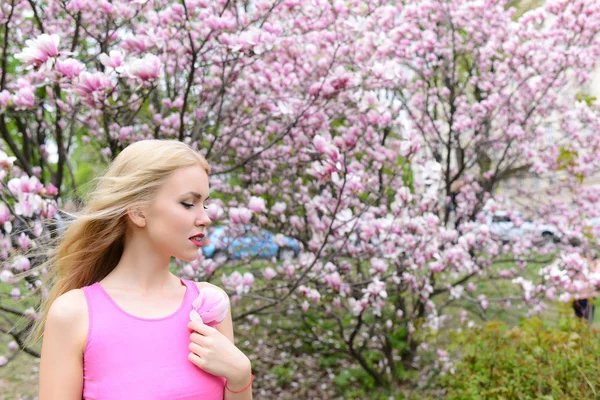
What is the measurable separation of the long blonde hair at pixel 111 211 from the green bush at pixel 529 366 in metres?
2.35

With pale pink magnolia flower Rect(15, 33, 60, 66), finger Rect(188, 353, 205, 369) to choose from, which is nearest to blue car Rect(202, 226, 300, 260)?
pale pink magnolia flower Rect(15, 33, 60, 66)

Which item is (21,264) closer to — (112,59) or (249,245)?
(112,59)

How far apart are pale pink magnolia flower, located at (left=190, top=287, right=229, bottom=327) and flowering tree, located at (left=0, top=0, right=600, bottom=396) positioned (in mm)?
1014

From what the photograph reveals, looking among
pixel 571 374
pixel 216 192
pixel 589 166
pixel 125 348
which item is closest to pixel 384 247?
pixel 571 374

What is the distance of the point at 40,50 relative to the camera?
2258 mm

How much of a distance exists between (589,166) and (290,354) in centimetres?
437

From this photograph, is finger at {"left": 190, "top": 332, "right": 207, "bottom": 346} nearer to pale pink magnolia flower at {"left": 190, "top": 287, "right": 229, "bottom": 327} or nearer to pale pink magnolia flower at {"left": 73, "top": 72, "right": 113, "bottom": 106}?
pale pink magnolia flower at {"left": 190, "top": 287, "right": 229, "bottom": 327}

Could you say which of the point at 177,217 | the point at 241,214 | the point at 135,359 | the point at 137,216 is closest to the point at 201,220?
the point at 177,217

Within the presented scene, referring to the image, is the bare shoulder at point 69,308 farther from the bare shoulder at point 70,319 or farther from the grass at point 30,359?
the grass at point 30,359

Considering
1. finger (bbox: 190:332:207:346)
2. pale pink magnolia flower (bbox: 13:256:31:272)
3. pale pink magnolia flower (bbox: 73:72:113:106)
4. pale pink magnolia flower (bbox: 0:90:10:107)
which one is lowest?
pale pink magnolia flower (bbox: 13:256:31:272)

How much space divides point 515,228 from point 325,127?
3.50 metres

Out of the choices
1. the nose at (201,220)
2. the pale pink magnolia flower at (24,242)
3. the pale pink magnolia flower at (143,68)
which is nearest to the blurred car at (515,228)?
the pale pink magnolia flower at (143,68)

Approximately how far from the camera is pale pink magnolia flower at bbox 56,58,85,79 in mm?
2361

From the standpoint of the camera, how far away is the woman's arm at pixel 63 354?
4.33ft
